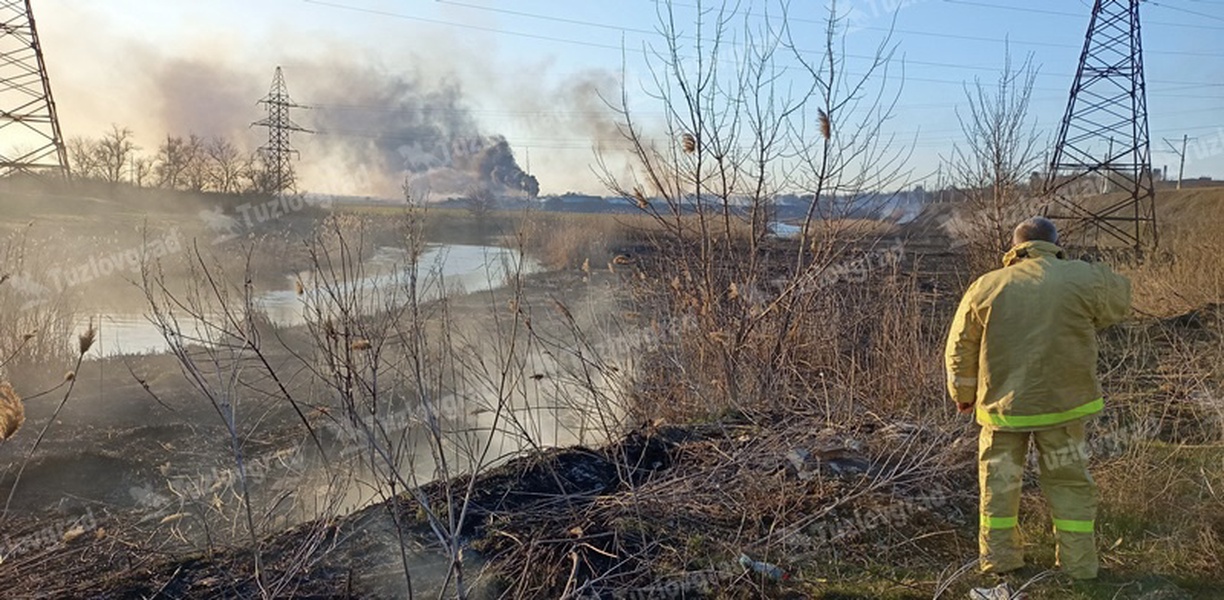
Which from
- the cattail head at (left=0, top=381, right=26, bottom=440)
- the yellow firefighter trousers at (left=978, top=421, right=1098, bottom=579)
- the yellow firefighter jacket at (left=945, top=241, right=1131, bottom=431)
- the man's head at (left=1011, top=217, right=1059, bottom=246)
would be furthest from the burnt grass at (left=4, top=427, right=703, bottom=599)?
the man's head at (left=1011, top=217, right=1059, bottom=246)

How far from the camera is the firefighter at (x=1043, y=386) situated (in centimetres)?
358

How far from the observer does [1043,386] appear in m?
3.57

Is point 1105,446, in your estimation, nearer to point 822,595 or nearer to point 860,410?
point 860,410

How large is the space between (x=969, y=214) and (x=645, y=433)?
7641 millimetres

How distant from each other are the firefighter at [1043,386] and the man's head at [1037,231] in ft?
0.22

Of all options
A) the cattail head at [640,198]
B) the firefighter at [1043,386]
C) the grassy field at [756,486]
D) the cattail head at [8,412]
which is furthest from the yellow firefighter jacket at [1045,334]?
the cattail head at [8,412]

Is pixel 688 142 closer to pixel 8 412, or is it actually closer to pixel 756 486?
pixel 756 486

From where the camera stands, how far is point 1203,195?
33.2m

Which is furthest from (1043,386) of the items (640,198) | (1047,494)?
(640,198)

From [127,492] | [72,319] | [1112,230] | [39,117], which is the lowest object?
[127,492]

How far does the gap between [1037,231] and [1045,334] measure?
0.60 metres

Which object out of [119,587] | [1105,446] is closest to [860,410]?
[1105,446]

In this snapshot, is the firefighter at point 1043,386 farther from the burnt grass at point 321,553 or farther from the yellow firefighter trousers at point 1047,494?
the burnt grass at point 321,553

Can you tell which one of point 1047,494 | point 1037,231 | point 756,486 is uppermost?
point 1037,231
